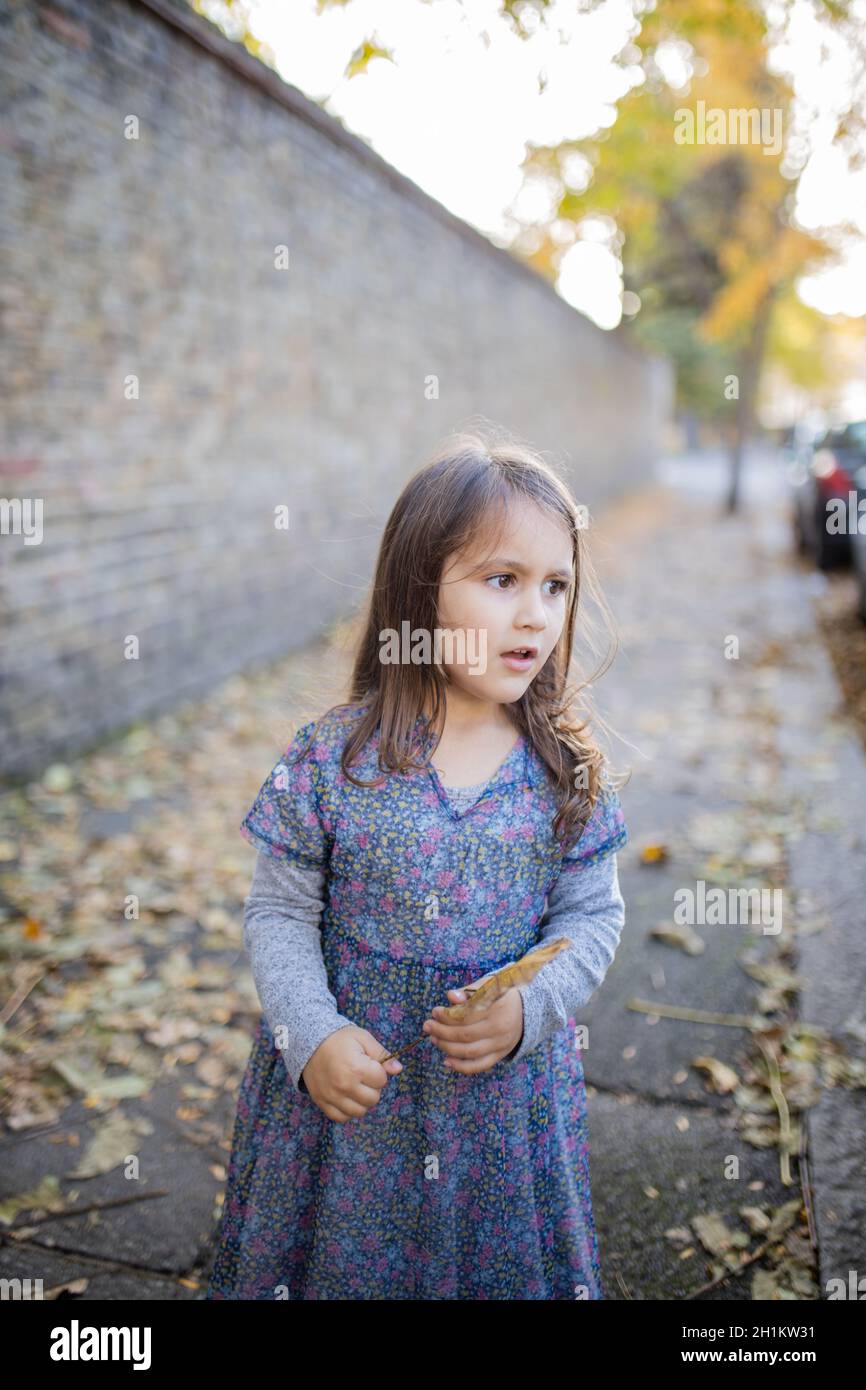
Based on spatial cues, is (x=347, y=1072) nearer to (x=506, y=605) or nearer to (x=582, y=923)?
(x=582, y=923)

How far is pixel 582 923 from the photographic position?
1561mm

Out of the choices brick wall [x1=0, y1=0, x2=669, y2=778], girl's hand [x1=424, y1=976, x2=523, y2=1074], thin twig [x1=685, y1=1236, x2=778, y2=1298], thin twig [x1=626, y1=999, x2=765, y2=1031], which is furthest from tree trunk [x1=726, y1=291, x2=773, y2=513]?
girl's hand [x1=424, y1=976, x2=523, y2=1074]

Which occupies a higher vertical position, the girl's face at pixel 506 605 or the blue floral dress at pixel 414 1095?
the girl's face at pixel 506 605

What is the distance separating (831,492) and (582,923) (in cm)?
927

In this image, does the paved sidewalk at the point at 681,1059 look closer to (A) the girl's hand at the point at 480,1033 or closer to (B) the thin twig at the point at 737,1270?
(B) the thin twig at the point at 737,1270

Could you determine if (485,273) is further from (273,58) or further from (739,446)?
(739,446)

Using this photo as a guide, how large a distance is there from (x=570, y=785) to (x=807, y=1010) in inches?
66.2

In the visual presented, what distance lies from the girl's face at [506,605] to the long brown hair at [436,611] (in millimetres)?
28

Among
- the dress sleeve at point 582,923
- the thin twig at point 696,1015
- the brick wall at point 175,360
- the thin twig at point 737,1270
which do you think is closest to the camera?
the dress sleeve at point 582,923

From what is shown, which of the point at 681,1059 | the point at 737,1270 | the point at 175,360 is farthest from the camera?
the point at 175,360

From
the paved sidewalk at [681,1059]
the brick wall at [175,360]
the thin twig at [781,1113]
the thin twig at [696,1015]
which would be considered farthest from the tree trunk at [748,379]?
the thin twig at [781,1113]

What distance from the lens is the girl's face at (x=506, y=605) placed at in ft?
4.76

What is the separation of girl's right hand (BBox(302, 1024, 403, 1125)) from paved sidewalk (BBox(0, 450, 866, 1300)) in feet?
2.45

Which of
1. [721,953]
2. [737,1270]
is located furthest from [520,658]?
[721,953]
